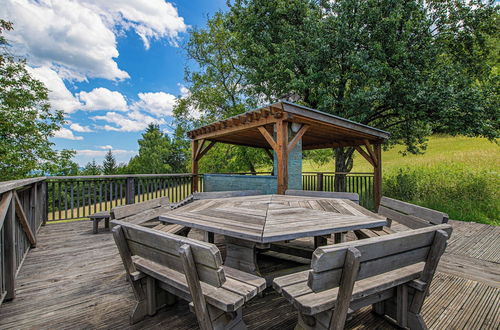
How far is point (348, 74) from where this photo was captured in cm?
800

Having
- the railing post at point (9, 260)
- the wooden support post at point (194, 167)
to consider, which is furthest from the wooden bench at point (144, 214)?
the wooden support post at point (194, 167)

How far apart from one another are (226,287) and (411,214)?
2.08 meters

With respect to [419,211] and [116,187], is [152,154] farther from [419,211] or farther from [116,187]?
[419,211]

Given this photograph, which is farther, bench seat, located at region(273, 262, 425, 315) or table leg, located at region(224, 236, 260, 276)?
table leg, located at region(224, 236, 260, 276)

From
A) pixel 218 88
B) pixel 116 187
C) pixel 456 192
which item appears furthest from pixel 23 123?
pixel 456 192

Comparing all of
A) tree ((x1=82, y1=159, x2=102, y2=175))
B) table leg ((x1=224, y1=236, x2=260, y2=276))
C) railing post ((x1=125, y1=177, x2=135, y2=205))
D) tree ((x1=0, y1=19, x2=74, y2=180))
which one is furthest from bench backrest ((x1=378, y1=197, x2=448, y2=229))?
tree ((x1=82, y1=159, x2=102, y2=175))

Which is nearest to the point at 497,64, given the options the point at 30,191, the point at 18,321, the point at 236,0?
A: the point at 236,0

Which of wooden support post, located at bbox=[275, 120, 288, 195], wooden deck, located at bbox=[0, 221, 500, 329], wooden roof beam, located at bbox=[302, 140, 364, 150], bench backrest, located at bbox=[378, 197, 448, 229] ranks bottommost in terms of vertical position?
wooden deck, located at bbox=[0, 221, 500, 329]

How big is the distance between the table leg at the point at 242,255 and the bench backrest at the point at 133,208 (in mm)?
1132

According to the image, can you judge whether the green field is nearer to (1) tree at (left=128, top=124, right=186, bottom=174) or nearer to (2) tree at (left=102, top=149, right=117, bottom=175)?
(1) tree at (left=128, top=124, right=186, bottom=174)

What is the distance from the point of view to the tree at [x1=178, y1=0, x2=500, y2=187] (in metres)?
6.70

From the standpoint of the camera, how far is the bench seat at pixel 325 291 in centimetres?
117

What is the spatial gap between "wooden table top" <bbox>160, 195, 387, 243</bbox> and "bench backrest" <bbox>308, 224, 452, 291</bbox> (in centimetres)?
40

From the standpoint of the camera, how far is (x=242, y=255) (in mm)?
1998
